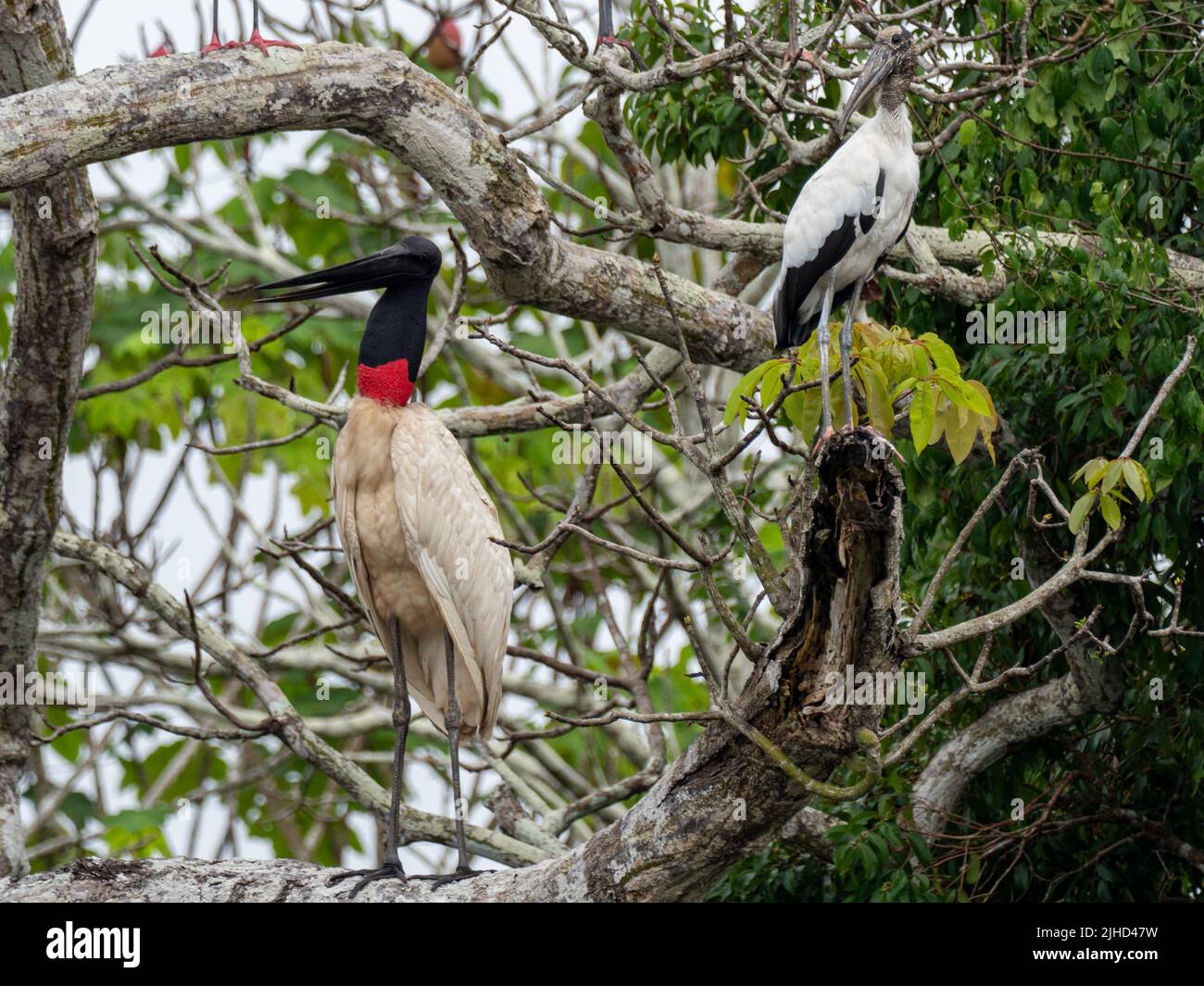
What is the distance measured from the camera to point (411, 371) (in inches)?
267

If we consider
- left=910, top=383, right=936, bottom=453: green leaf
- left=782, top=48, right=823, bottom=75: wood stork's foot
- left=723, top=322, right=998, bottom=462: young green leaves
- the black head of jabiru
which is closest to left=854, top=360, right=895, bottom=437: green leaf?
left=723, top=322, right=998, bottom=462: young green leaves

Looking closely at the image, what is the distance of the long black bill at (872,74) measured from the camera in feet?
18.8

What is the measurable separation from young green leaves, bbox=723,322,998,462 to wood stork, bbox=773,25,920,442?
23.7 inches

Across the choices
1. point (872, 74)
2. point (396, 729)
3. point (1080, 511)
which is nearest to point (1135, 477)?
point (1080, 511)

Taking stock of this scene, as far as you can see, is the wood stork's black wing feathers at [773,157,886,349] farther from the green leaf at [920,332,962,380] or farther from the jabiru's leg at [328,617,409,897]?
the jabiru's leg at [328,617,409,897]

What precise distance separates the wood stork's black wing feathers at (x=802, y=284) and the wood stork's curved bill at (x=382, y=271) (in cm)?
149

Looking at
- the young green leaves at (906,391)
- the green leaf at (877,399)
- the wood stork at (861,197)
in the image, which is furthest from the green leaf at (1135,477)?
the wood stork at (861,197)

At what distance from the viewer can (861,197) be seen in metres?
5.66

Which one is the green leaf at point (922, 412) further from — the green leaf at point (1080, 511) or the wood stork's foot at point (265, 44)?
the wood stork's foot at point (265, 44)

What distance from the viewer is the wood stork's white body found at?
18.6 ft
